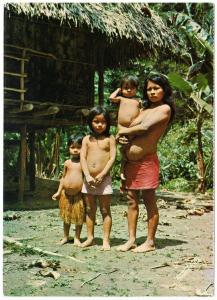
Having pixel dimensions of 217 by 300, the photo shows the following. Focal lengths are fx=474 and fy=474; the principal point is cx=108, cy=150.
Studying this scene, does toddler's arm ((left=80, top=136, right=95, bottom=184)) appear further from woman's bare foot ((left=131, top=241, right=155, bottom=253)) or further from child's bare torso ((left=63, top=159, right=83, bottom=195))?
woman's bare foot ((left=131, top=241, right=155, bottom=253))

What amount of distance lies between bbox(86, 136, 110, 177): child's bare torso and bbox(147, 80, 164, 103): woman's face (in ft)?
1.74

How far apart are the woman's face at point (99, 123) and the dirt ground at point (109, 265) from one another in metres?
1.05

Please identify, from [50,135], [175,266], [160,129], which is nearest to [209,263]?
[175,266]

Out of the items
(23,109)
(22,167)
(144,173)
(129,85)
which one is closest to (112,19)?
(23,109)

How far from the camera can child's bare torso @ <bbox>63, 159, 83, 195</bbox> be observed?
4273 millimetres

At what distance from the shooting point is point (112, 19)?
8.01 metres

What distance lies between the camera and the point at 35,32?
28.1 ft

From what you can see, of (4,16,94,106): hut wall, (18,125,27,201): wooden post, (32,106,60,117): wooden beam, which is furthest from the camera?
→ (4,16,94,106): hut wall

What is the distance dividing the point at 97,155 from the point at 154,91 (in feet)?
2.40

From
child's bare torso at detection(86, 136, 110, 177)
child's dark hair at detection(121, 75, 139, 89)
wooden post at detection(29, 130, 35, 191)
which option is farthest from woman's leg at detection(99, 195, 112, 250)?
wooden post at detection(29, 130, 35, 191)

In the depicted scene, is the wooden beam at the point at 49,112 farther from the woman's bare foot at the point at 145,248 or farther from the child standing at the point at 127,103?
the woman's bare foot at the point at 145,248

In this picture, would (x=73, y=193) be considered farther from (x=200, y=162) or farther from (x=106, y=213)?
(x=200, y=162)

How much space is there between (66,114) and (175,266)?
5527 millimetres

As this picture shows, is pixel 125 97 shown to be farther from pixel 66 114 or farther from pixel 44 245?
pixel 66 114
